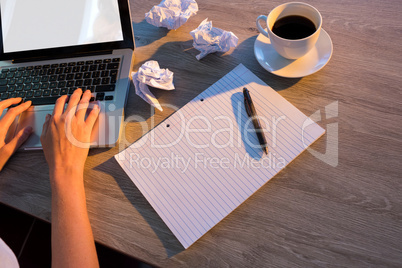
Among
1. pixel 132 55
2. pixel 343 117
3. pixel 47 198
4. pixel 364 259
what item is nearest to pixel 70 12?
pixel 132 55

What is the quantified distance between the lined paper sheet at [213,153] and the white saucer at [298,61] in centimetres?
5

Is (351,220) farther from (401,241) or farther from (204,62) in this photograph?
(204,62)

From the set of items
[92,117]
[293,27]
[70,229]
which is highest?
[293,27]

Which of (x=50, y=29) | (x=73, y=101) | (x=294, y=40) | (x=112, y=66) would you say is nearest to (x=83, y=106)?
(x=73, y=101)

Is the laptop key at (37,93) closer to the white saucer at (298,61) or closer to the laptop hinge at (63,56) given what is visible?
the laptop hinge at (63,56)

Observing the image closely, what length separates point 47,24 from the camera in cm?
82

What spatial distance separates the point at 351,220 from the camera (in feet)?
1.95

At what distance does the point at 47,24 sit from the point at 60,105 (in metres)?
0.23

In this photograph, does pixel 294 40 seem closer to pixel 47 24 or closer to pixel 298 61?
pixel 298 61

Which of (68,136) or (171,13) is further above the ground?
(171,13)

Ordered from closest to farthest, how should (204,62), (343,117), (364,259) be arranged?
(364,259)
(343,117)
(204,62)

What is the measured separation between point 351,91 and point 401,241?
322 millimetres

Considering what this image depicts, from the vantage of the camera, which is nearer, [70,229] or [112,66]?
[70,229]


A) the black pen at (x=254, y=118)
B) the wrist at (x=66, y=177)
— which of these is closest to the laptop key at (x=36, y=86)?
the wrist at (x=66, y=177)
